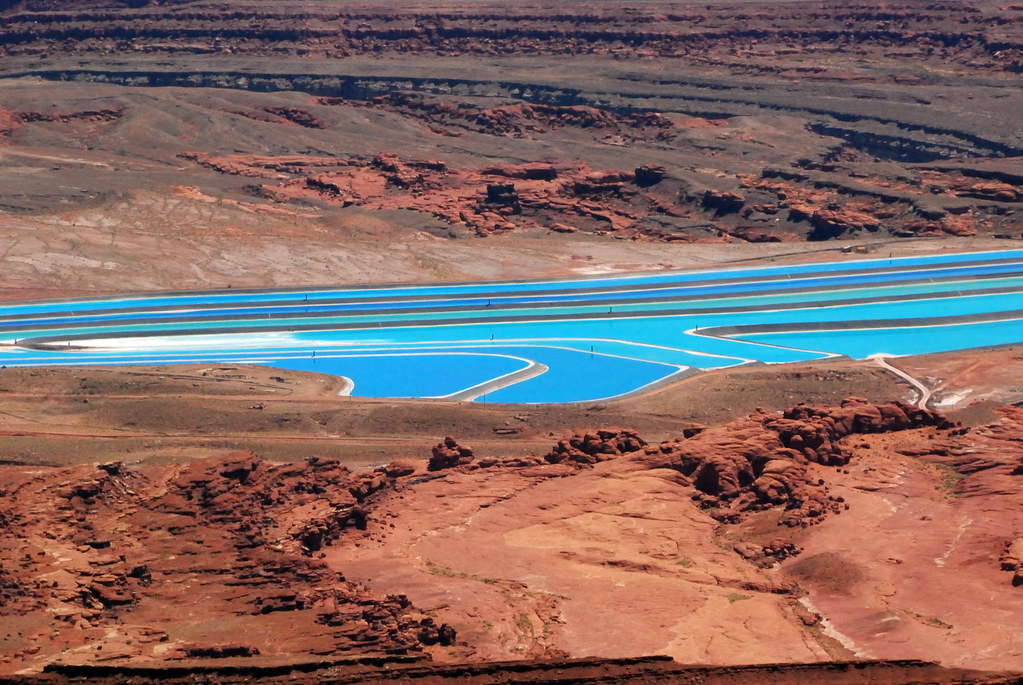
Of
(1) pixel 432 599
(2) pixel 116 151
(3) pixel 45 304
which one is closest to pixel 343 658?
(1) pixel 432 599

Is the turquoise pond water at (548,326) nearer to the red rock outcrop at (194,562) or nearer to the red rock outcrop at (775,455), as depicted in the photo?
the red rock outcrop at (775,455)

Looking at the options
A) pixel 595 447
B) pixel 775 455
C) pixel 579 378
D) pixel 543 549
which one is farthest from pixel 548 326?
pixel 543 549

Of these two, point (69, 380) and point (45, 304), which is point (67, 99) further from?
point (69, 380)

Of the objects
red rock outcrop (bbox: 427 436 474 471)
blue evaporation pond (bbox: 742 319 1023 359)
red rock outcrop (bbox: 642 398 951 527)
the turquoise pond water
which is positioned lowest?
the turquoise pond water

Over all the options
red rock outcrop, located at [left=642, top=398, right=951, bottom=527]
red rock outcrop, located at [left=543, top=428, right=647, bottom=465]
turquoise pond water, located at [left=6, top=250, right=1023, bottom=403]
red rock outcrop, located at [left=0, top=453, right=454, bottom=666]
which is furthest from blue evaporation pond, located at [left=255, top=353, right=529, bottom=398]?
red rock outcrop, located at [left=642, top=398, right=951, bottom=527]

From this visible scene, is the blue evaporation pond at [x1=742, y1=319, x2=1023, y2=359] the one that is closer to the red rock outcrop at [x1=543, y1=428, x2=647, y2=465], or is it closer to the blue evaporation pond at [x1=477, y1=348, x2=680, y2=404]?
the blue evaporation pond at [x1=477, y1=348, x2=680, y2=404]

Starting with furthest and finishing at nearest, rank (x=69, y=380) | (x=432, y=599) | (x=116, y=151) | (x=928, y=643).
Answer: (x=116, y=151) < (x=69, y=380) < (x=432, y=599) < (x=928, y=643)
